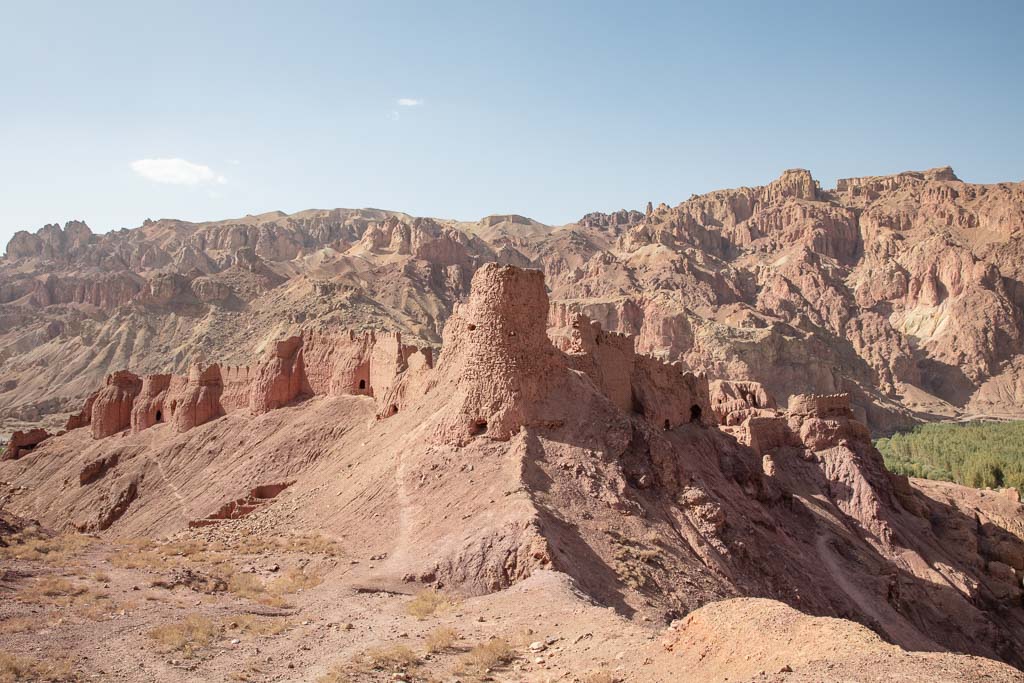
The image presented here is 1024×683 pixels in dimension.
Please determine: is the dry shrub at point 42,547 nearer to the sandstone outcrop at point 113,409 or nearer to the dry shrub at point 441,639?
the dry shrub at point 441,639

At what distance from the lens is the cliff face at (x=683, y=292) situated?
93.7m

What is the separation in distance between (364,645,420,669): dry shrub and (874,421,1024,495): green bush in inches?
1968

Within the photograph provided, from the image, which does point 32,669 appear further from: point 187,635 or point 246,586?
point 246,586

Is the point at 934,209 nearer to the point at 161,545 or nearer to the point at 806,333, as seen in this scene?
the point at 806,333

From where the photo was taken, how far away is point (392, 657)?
1170 cm

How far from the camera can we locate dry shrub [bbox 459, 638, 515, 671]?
37.4 feet

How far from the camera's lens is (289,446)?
28484 mm

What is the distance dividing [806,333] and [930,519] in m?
71.9

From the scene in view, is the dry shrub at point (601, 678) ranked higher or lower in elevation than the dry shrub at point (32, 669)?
higher

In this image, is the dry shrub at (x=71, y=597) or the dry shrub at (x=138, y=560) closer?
the dry shrub at (x=71, y=597)

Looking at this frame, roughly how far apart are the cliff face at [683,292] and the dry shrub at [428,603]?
65.7m

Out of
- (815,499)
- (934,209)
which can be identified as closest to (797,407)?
(815,499)

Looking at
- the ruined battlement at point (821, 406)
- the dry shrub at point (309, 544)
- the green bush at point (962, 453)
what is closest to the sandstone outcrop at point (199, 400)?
the dry shrub at point (309, 544)

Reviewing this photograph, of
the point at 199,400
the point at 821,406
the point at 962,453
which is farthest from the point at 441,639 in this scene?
the point at 962,453
